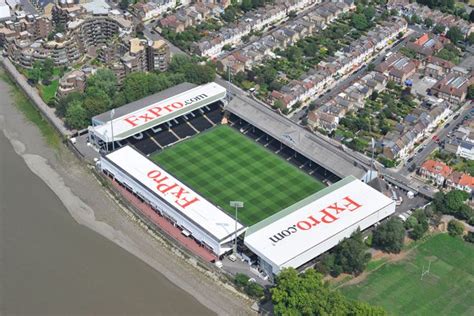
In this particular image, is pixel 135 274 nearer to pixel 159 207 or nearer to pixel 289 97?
pixel 159 207

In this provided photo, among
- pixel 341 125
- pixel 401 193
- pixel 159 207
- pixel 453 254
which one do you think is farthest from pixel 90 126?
pixel 453 254

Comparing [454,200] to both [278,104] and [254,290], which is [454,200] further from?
[278,104]

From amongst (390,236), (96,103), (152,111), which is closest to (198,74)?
(152,111)

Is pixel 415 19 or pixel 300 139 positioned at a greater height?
pixel 415 19

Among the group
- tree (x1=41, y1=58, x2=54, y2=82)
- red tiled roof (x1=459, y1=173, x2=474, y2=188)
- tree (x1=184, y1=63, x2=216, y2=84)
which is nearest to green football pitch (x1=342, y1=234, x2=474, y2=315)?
red tiled roof (x1=459, y1=173, x2=474, y2=188)

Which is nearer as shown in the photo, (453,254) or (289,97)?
(453,254)

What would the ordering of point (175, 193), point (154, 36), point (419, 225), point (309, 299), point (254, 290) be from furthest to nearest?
point (154, 36) → point (175, 193) → point (419, 225) → point (254, 290) → point (309, 299)

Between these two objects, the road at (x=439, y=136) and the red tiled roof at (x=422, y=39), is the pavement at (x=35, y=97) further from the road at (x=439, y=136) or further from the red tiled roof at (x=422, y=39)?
the red tiled roof at (x=422, y=39)
